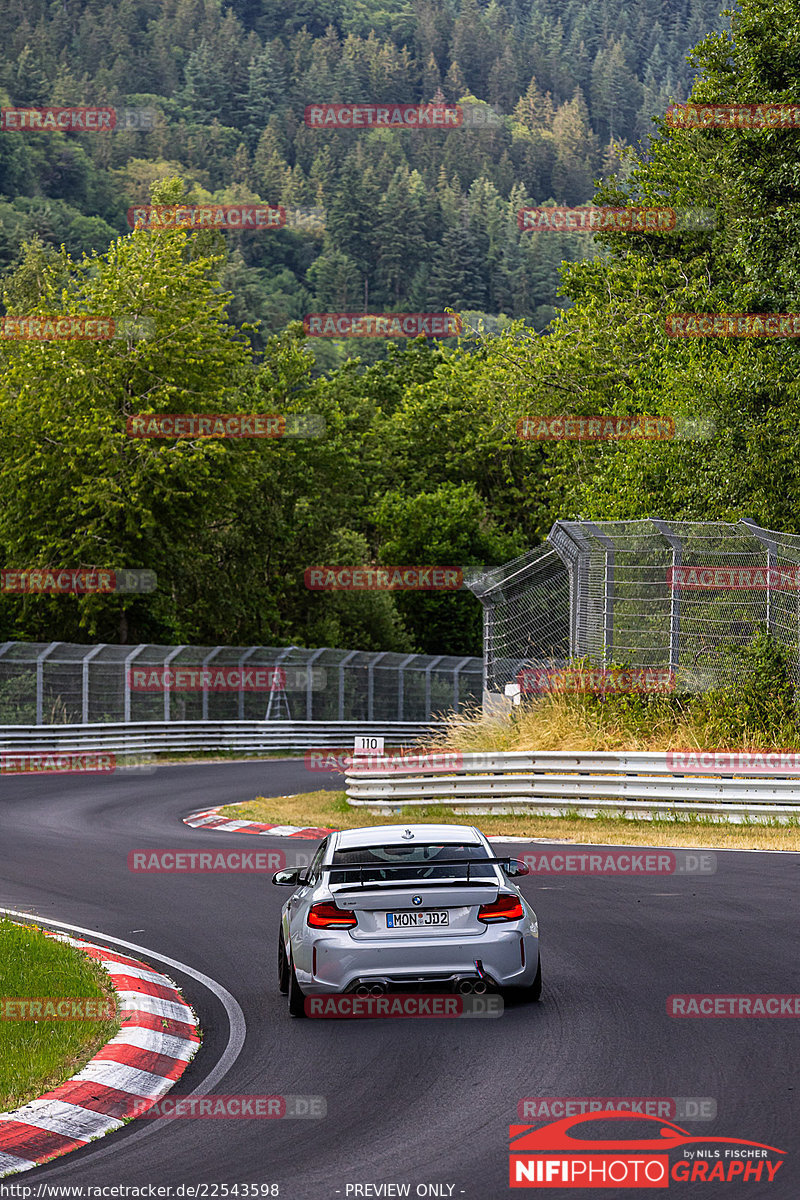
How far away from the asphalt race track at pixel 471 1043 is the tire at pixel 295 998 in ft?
0.27

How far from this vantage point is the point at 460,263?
187625mm

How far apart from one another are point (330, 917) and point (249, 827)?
1282cm

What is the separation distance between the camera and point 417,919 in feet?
29.3

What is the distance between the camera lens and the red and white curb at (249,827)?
20.2m

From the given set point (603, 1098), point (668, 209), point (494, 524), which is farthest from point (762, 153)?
point (494, 524)
